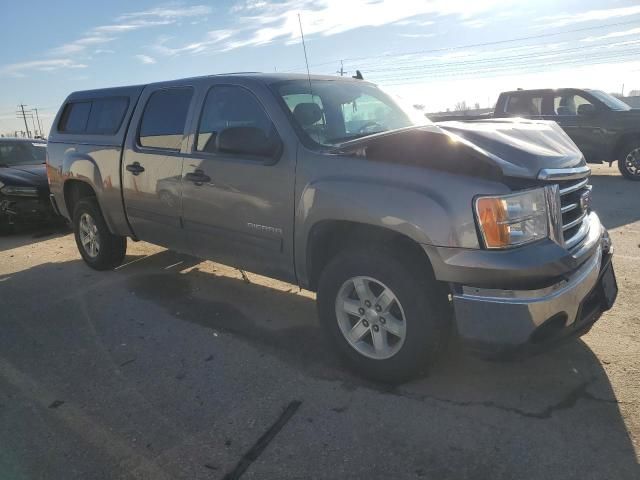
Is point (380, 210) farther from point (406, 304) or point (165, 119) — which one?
point (165, 119)

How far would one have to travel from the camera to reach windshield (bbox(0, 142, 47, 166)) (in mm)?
9406

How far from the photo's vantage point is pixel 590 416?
273cm

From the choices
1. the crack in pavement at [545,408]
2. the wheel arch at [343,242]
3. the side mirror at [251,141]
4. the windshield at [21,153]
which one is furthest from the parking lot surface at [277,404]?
the windshield at [21,153]

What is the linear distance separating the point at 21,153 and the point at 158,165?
6725 mm

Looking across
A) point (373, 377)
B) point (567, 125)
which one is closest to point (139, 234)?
point (373, 377)

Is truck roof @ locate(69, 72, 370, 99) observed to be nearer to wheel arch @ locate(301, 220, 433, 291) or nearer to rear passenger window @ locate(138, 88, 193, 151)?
rear passenger window @ locate(138, 88, 193, 151)

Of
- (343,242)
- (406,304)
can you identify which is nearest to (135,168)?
(343,242)

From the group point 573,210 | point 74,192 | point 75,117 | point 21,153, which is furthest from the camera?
point 21,153

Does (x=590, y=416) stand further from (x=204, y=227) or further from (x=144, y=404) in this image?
(x=204, y=227)

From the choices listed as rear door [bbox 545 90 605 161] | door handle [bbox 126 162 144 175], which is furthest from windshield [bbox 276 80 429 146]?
rear door [bbox 545 90 605 161]

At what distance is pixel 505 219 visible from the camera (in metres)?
2.59

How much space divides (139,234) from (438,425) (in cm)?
355

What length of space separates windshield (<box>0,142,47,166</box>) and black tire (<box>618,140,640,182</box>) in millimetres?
11667

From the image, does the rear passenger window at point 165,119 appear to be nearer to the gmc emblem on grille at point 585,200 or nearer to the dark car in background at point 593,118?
the gmc emblem on grille at point 585,200
